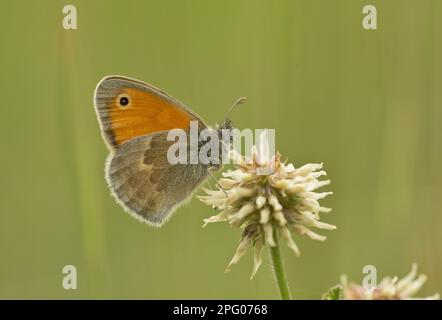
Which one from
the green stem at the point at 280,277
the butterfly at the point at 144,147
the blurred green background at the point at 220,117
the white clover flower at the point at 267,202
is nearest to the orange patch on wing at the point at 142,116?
the butterfly at the point at 144,147

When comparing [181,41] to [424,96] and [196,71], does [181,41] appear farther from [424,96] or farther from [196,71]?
[424,96]

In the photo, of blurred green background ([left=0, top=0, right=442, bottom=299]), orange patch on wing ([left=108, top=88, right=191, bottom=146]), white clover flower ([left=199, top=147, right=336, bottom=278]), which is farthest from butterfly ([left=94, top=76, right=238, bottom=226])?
white clover flower ([left=199, top=147, right=336, bottom=278])

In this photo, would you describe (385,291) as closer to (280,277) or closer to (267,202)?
(280,277)

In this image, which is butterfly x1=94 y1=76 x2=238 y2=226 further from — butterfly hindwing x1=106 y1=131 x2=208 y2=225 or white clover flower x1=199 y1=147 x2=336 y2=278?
white clover flower x1=199 y1=147 x2=336 y2=278

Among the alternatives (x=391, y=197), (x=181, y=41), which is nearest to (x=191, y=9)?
(x=181, y=41)

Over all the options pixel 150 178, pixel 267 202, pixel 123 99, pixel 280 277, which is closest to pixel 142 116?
pixel 123 99
